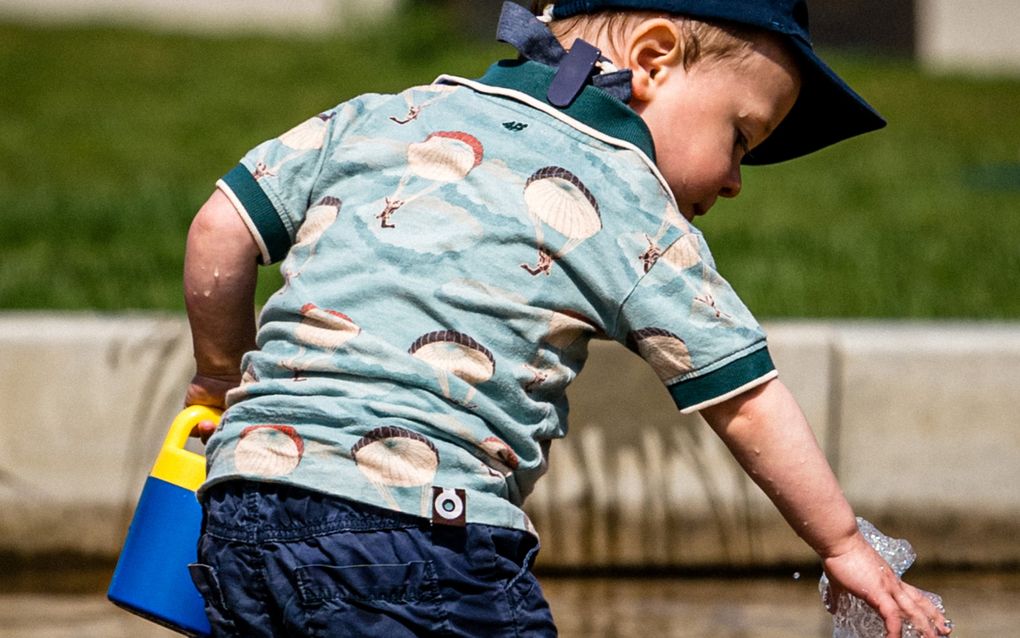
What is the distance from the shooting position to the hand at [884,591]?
1939 mm

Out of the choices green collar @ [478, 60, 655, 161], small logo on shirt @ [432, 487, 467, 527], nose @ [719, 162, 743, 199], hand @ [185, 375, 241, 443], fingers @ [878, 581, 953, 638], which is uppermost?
green collar @ [478, 60, 655, 161]

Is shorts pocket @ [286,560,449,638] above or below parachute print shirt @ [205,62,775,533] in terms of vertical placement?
below

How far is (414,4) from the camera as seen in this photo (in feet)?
36.8

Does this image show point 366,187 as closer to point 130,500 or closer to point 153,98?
point 130,500

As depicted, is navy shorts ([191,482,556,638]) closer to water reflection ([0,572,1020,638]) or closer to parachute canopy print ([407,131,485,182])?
parachute canopy print ([407,131,485,182])

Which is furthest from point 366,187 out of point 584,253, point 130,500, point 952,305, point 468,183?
point 952,305

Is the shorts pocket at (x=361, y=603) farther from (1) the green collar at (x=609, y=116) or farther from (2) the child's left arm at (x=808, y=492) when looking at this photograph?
(1) the green collar at (x=609, y=116)

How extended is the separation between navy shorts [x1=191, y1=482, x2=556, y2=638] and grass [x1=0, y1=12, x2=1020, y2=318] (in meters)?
3.16

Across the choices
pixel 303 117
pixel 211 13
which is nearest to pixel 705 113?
pixel 303 117

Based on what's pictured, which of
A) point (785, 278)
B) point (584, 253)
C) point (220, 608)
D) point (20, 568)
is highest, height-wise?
point (584, 253)

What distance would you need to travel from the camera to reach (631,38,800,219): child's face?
6.65 ft

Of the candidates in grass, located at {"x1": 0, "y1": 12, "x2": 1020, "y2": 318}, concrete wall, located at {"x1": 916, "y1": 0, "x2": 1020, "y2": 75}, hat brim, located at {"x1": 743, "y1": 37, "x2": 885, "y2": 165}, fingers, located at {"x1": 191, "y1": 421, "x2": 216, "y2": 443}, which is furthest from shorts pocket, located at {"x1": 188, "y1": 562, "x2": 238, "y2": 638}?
concrete wall, located at {"x1": 916, "y1": 0, "x2": 1020, "y2": 75}

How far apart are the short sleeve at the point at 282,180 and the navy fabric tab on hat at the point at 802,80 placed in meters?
0.38

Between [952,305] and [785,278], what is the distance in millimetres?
602
